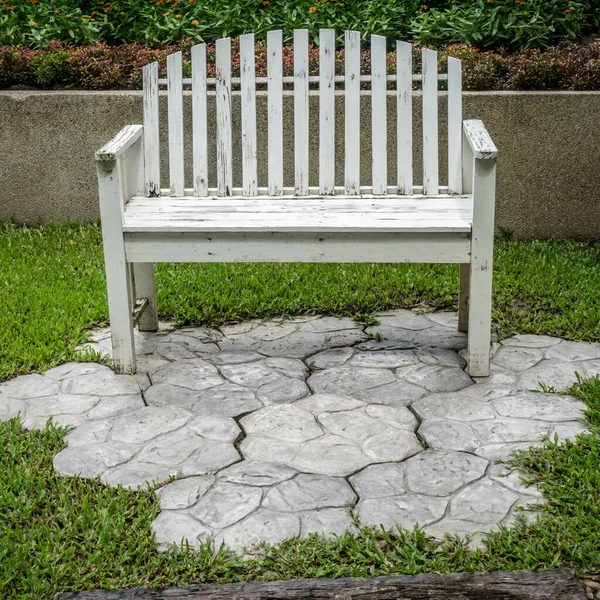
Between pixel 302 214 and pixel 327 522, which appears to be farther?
pixel 302 214

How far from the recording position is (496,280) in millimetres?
4742

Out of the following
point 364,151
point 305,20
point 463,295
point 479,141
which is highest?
point 305,20

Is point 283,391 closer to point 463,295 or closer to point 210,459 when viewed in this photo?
point 210,459

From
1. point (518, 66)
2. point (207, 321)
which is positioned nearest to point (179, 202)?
point (207, 321)

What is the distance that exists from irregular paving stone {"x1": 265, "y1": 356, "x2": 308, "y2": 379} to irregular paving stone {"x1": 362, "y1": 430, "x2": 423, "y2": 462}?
24.7 inches

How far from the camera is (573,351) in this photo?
398cm

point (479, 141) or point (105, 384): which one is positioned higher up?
point (479, 141)

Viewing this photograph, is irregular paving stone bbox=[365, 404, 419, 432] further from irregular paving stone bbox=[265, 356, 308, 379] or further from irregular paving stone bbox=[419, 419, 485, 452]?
irregular paving stone bbox=[265, 356, 308, 379]

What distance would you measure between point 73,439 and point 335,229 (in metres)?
1.28

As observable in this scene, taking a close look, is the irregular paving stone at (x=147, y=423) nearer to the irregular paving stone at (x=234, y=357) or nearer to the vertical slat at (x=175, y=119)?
the irregular paving stone at (x=234, y=357)

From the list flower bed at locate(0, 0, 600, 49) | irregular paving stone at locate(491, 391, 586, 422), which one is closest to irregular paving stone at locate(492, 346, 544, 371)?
irregular paving stone at locate(491, 391, 586, 422)

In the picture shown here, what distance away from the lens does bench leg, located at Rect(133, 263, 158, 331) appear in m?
4.18

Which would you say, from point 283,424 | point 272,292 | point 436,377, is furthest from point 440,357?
point 272,292

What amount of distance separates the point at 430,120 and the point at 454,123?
0.37ft
